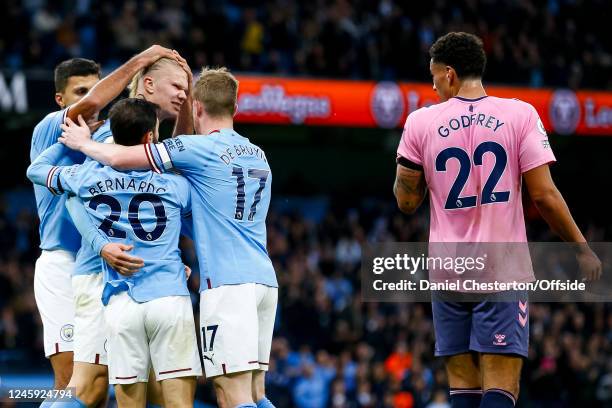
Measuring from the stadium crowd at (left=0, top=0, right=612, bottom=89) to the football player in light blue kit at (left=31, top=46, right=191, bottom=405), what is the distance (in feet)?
34.7

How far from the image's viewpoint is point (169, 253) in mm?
5387

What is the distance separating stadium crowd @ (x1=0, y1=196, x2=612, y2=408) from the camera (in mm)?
15188

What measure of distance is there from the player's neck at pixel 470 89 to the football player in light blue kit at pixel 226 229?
1.17 meters

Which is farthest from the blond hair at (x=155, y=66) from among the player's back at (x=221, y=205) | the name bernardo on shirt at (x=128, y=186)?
the name bernardo on shirt at (x=128, y=186)

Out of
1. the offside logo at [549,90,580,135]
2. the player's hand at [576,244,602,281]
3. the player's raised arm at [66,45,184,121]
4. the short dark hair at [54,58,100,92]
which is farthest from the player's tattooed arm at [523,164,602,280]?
the offside logo at [549,90,580,135]

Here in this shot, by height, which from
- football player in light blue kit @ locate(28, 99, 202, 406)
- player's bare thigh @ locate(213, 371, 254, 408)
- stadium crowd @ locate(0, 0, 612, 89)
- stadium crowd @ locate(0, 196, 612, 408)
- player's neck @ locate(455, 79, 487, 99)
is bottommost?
stadium crowd @ locate(0, 196, 612, 408)

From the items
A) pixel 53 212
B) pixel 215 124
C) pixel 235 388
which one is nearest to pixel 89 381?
pixel 235 388

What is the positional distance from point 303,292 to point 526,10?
8.70 m

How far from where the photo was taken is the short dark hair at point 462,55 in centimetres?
556

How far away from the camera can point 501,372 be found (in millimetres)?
5348

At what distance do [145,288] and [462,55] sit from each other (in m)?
2.15

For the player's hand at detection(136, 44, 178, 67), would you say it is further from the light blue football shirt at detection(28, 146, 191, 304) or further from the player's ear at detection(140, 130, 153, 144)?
the light blue football shirt at detection(28, 146, 191, 304)

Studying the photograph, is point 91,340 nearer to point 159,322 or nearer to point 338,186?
point 159,322

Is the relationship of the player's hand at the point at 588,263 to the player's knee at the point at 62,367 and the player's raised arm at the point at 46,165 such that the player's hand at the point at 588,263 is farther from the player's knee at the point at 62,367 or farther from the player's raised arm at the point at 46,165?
the player's knee at the point at 62,367
